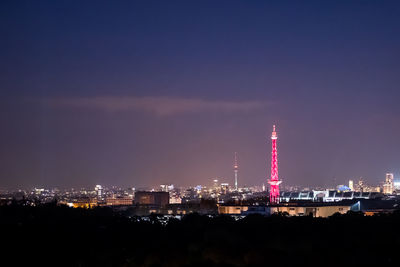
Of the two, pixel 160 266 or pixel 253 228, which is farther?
pixel 253 228

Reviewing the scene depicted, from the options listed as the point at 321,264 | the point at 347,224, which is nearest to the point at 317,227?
the point at 347,224

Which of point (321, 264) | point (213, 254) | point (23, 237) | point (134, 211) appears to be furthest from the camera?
point (134, 211)

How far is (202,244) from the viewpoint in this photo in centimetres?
3722

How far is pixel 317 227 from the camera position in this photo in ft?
169

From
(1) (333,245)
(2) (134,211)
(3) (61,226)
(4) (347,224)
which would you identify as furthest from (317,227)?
(2) (134,211)

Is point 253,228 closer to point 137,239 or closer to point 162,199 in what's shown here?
point 137,239

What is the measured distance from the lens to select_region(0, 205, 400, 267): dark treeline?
32.7 meters

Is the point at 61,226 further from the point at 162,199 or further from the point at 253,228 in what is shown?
the point at 162,199

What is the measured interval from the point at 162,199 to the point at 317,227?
377ft

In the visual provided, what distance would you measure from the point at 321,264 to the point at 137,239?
59.6ft

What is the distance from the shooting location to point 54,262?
38.5m

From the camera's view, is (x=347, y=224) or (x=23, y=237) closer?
(x=23, y=237)

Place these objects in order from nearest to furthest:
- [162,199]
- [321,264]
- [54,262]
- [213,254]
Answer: [321,264], [213,254], [54,262], [162,199]

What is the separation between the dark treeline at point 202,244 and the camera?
32719 mm
